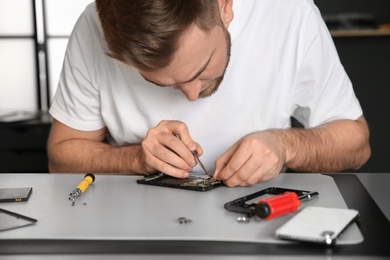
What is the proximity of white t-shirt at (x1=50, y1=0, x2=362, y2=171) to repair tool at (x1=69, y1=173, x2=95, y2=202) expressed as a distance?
0.37 m

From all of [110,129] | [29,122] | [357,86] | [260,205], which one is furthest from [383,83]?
[260,205]

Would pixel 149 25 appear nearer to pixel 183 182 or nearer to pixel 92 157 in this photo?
pixel 183 182

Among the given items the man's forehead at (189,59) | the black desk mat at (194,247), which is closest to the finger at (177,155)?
the man's forehead at (189,59)

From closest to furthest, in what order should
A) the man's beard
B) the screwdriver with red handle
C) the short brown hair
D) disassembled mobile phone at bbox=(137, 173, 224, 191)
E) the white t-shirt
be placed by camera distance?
the screwdriver with red handle < the short brown hair < disassembled mobile phone at bbox=(137, 173, 224, 191) < the man's beard < the white t-shirt

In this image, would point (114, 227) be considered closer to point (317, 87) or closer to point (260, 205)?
point (260, 205)

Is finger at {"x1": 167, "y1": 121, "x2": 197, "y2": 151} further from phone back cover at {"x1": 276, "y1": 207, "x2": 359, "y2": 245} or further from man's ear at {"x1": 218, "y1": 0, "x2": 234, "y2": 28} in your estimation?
phone back cover at {"x1": 276, "y1": 207, "x2": 359, "y2": 245}

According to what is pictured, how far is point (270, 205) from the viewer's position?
40.3 inches

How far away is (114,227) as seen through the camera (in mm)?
1008

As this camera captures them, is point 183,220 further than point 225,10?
No

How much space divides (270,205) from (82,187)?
0.36 metres

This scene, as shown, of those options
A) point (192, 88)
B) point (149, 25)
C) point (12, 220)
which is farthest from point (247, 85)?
point (12, 220)

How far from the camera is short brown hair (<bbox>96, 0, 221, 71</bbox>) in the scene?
1127 millimetres

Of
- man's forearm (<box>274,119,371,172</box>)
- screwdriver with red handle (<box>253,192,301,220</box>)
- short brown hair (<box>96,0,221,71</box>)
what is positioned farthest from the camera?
man's forearm (<box>274,119,371,172</box>)

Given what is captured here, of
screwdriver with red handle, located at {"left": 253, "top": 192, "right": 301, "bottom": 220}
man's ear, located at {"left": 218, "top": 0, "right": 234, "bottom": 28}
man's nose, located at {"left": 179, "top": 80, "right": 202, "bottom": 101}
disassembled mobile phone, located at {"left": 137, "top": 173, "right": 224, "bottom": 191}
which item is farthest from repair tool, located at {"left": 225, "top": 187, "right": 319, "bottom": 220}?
man's ear, located at {"left": 218, "top": 0, "right": 234, "bottom": 28}
